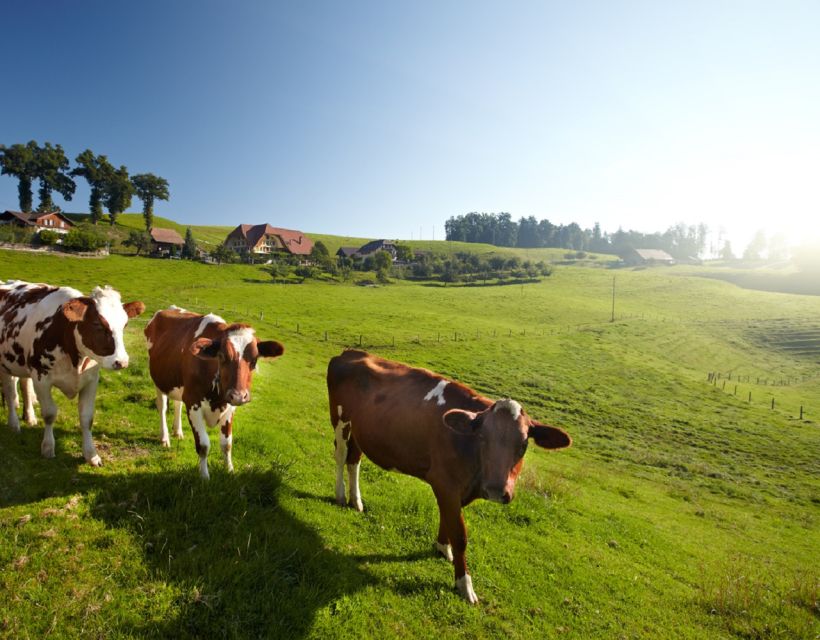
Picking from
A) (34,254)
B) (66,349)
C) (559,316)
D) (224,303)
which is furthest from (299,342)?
(34,254)

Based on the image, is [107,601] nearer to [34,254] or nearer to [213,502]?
[213,502]

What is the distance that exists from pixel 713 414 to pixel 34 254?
287 ft

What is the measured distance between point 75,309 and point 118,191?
4542 inches

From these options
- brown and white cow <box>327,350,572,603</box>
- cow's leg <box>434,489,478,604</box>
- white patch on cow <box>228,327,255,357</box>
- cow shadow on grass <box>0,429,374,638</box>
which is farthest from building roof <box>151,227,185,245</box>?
cow's leg <box>434,489,478,604</box>

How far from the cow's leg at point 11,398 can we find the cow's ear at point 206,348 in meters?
4.01

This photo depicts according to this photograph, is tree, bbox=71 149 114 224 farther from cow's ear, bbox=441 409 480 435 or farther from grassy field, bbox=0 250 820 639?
cow's ear, bbox=441 409 480 435

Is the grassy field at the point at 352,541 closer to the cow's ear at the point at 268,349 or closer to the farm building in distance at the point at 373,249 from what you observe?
the cow's ear at the point at 268,349

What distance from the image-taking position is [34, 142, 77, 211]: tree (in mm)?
95531

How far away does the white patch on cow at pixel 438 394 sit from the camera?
6.38m

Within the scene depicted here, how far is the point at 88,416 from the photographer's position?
6938 millimetres

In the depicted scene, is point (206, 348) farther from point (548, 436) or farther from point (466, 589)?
point (548, 436)

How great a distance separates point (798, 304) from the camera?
8638 centimetres

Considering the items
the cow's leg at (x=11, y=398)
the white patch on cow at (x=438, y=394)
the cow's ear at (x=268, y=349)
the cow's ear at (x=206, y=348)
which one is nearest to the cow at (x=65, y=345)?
the cow's leg at (x=11, y=398)

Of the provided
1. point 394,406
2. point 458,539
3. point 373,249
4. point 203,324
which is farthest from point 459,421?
point 373,249
